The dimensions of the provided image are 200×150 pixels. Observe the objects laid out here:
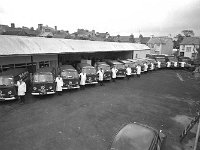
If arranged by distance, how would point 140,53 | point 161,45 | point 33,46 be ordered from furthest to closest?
point 161,45, point 140,53, point 33,46

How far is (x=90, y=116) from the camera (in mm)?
10422

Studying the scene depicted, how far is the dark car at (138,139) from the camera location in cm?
569

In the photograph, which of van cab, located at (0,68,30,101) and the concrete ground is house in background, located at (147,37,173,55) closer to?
the concrete ground

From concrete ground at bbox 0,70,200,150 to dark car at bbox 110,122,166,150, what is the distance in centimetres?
145

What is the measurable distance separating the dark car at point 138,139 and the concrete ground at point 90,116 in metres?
1.45

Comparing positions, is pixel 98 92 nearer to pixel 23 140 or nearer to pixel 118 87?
pixel 118 87

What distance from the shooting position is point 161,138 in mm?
6641

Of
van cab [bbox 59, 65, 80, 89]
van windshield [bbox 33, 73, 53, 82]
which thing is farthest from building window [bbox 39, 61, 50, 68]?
van windshield [bbox 33, 73, 53, 82]

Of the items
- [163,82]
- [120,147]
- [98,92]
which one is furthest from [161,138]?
[163,82]

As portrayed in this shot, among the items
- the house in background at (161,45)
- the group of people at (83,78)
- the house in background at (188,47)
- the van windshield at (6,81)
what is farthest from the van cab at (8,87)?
the house in background at (161,45)

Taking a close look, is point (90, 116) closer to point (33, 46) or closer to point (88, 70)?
point (88, 70)

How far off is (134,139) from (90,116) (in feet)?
15.9

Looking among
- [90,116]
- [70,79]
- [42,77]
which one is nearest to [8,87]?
[42,77]

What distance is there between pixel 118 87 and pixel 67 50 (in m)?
7.34
